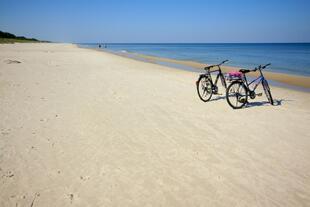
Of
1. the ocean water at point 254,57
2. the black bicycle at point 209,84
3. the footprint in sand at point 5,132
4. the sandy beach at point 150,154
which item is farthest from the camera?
the ocean water at point 254,57

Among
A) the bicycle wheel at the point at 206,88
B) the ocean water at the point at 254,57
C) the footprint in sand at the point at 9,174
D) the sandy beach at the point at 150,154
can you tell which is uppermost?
the ocean water at the point at 254,57

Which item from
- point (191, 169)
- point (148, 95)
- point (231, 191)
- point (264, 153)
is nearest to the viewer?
point (231, 191)

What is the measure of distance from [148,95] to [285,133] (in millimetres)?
5382

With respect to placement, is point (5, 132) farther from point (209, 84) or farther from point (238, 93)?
point (238, 93)

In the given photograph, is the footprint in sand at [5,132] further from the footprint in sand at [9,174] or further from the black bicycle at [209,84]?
the black bicycle at [209,84]

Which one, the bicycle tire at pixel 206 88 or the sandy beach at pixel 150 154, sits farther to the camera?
the bicycle tire at pixel 206 88

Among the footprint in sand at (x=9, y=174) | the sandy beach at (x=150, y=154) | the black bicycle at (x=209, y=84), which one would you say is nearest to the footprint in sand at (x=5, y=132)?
the sandy beach at (x=150, y=154)

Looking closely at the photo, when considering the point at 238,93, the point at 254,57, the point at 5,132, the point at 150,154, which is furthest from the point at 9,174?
the point at 254,57

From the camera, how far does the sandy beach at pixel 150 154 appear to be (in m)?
3.35

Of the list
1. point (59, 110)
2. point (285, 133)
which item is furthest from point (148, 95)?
point (285, 133)

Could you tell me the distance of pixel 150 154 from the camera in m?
4.54

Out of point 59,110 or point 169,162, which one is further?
point 59,110

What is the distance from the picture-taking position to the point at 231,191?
346cm

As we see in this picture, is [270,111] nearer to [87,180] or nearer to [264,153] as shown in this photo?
[264,153]
